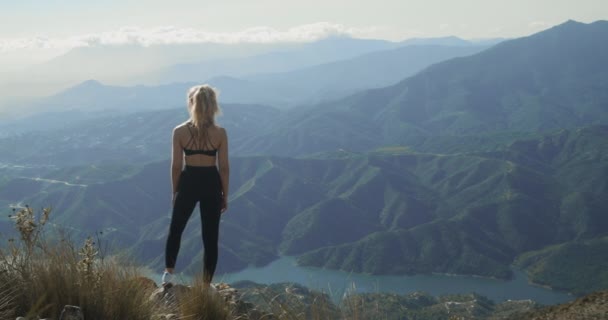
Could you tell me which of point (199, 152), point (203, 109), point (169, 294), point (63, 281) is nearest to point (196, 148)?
point (199, 152)

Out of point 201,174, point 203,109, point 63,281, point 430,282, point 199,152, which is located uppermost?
point 203,109

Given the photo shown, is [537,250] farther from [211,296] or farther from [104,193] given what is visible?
[211,296]

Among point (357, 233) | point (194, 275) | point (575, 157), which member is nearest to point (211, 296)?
point (194, 275)

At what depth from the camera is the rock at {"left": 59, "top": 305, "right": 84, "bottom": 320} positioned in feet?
14.5

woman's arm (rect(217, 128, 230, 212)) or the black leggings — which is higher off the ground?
woman's arm (rect(217, 128, 230, 212))

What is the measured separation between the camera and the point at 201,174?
7.10 m

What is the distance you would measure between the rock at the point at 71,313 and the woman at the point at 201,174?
2.49 meters

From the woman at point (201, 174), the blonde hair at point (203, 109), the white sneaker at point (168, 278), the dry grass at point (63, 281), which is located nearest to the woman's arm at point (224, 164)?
the woman at point (201, 174)

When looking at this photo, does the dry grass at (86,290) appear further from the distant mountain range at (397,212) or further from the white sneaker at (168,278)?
the distant mountain range at (397,212)

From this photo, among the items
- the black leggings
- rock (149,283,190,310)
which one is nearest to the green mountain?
the black leggings

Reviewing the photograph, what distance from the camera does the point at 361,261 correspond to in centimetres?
14075

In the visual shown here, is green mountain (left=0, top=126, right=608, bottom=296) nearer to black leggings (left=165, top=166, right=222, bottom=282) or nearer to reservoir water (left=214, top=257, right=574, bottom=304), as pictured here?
reservoir water (left=214, top=257, right=574, bottom=304)

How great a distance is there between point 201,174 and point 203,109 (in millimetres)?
849

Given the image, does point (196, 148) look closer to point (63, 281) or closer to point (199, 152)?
point (199, 152)
